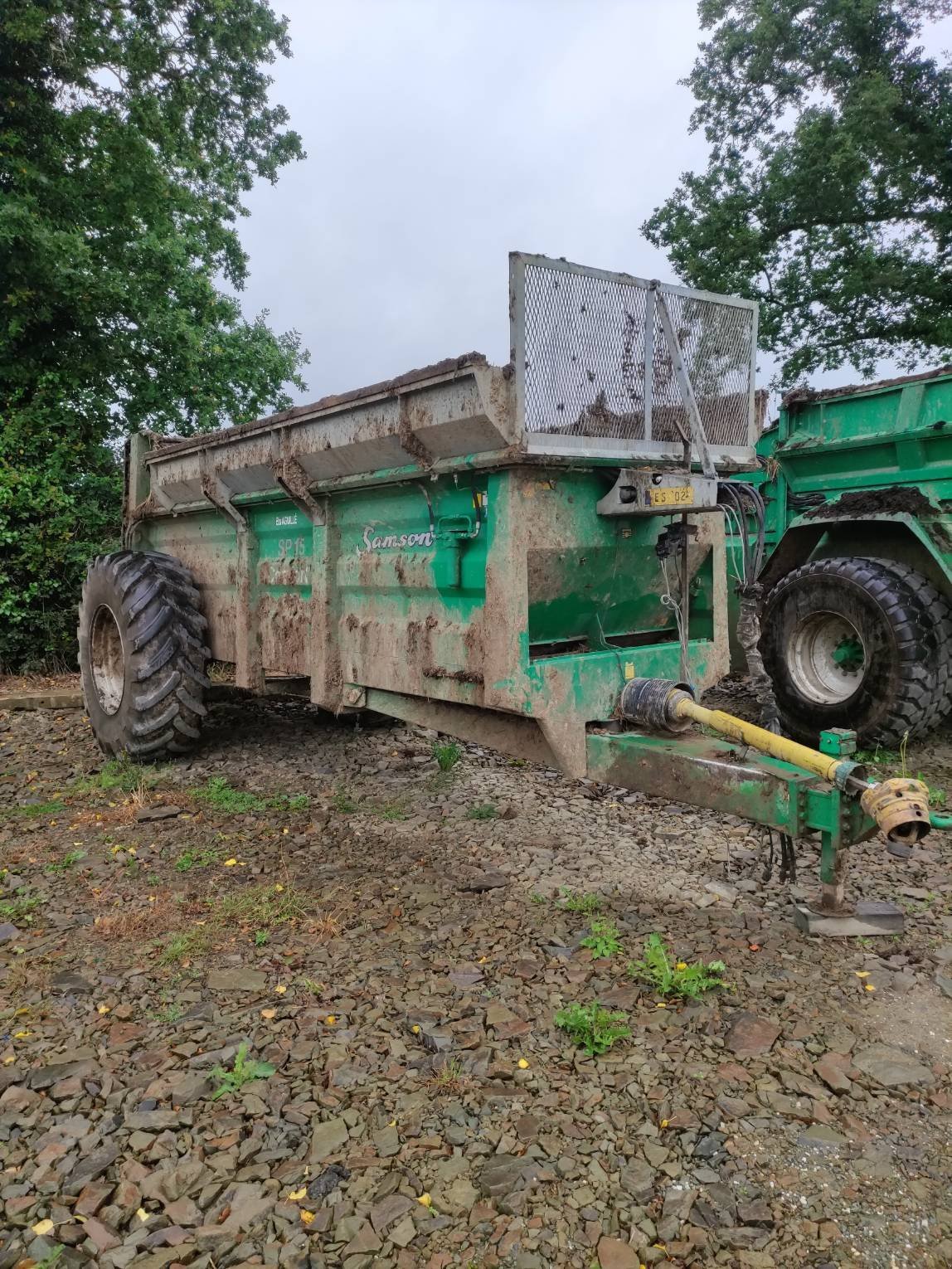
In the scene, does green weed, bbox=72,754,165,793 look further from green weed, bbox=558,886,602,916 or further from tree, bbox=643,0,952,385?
tree, bbox=643,0,952,385

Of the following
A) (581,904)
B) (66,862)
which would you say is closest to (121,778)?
(66,862)

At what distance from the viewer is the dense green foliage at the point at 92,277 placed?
841 centimetres

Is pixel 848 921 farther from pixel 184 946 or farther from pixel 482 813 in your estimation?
pixel 184 946

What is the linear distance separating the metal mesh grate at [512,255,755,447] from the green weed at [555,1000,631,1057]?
191 centimetres

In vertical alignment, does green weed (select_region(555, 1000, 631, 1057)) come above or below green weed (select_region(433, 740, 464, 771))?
below

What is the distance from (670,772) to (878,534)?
3455 millimetres

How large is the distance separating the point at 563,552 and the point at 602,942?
1441mm

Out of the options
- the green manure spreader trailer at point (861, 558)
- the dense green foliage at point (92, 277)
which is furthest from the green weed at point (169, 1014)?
the dense green foliage at point (92, 277)

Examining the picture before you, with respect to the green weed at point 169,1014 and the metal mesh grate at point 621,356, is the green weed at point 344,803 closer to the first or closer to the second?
the green weed at point 169,1014

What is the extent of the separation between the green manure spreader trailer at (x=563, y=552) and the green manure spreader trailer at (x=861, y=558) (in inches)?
53.3

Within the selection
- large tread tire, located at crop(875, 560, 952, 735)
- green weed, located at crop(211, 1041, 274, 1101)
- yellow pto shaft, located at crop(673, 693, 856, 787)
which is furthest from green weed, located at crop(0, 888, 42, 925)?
large tread tire, located at crop(875, 560, 952, 735)

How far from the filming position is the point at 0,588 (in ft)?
27.5

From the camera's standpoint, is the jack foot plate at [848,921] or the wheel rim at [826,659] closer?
the jack foot plate at [848,921]

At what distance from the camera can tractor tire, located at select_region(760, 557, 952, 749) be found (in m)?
5.10
